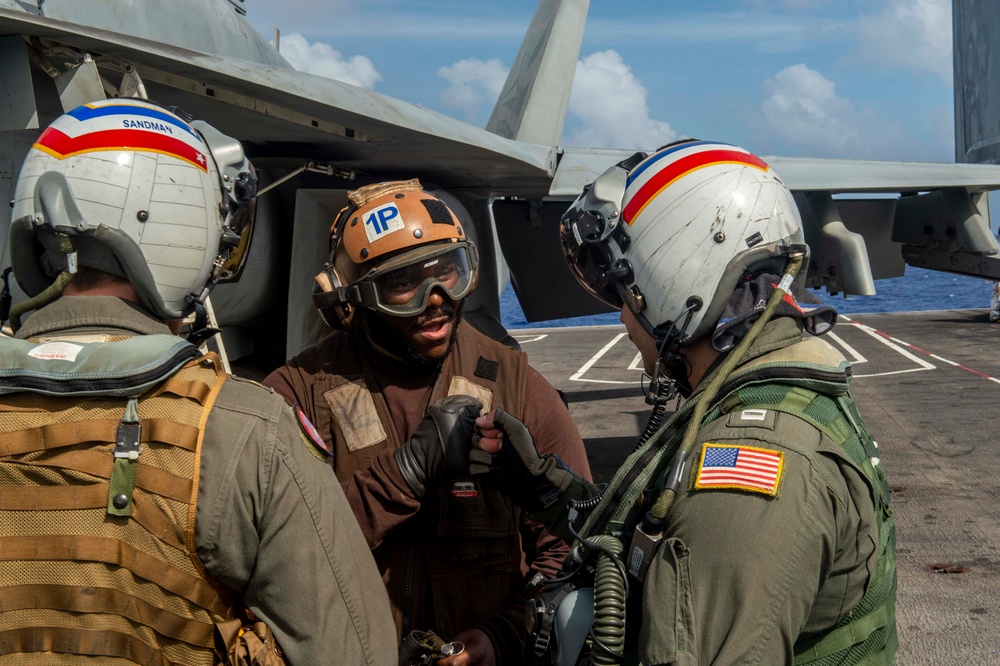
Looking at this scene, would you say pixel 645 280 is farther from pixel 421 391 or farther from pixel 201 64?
pixel 201 64

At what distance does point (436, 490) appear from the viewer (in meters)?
2.60

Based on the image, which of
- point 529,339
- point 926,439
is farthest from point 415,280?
point 529,339

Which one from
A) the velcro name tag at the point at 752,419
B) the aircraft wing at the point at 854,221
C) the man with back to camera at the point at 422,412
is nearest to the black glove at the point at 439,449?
the man with back to camera at the point at 422,412

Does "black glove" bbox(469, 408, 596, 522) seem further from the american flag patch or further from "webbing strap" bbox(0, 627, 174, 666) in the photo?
"webbing strap" bbox(0, 627, 174, 666)

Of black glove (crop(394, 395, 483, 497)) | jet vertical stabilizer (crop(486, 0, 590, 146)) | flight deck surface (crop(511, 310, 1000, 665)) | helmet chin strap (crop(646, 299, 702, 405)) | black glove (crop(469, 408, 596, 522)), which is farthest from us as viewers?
jet vertical stabilizer (crop(486, 0, 590, 146))

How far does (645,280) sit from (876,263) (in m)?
7.63

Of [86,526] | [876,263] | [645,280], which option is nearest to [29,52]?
[86,526]

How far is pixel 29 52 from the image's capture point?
319 cm

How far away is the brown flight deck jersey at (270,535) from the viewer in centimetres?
164

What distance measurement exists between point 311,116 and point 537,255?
3850mm

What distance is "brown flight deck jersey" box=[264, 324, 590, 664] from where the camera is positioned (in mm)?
2549

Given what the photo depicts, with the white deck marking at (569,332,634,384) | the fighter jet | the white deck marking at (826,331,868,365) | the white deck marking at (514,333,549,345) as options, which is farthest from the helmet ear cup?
the white deck marking at (514,333,549,345)

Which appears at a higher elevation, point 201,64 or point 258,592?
point 201,64

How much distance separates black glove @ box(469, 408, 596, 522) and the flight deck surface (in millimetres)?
2843
